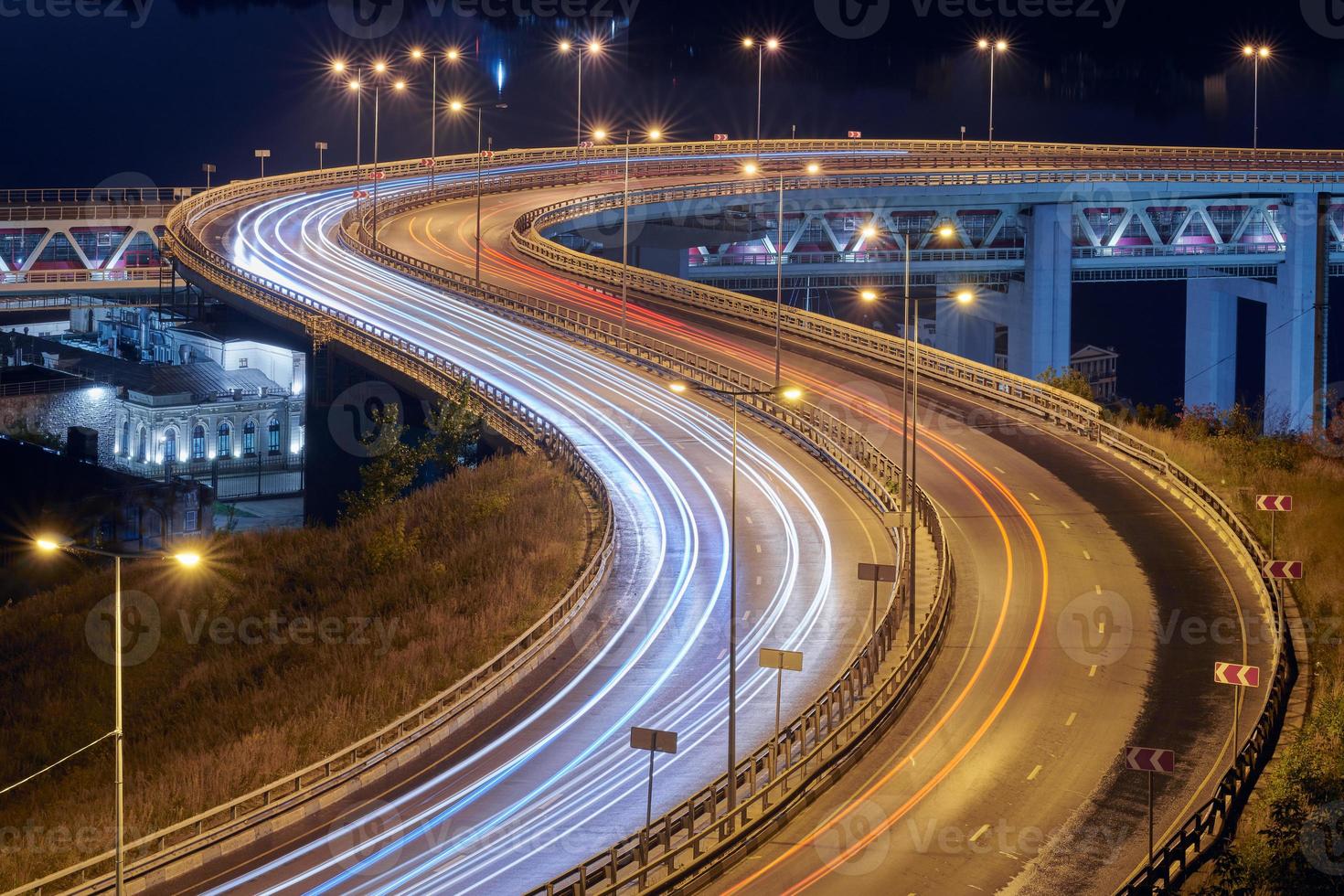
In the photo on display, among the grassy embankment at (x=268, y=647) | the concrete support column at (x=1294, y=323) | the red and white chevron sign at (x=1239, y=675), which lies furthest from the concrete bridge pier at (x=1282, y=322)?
the red and white chevron sign at (x=1239, y=675)

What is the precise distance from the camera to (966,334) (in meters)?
114

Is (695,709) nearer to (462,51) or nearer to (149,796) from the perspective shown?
(149,796)

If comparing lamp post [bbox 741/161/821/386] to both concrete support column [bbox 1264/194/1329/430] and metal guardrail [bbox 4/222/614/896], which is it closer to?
metal guardrail [bbox 4/222/614/896]

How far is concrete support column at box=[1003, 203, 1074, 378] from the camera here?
9412cm

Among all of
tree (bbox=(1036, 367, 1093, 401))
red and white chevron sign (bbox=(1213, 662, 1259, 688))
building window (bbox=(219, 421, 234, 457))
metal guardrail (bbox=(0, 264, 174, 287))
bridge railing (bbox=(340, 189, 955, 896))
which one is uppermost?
metal guardrail (bbox=(0, 264, 174, 287))

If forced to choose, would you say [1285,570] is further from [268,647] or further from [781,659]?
[268,647]

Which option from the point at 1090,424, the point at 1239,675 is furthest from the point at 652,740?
the point at 1090,424

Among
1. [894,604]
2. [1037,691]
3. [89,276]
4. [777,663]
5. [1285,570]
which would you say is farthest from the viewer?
[89,276]

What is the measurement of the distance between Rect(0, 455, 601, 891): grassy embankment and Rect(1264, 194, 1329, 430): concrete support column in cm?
6073

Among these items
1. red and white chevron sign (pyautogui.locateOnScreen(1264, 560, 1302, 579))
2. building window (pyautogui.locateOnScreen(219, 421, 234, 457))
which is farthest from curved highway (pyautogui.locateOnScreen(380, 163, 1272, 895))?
building window (pyautogui.locateOnScreen(219, 421, 234, 457))

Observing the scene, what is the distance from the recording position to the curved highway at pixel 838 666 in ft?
88.8

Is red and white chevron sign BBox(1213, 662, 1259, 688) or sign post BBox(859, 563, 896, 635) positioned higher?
sign post BBox(859, 563, 896, 635)

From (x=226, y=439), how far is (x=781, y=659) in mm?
62854

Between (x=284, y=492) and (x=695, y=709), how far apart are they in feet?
182
